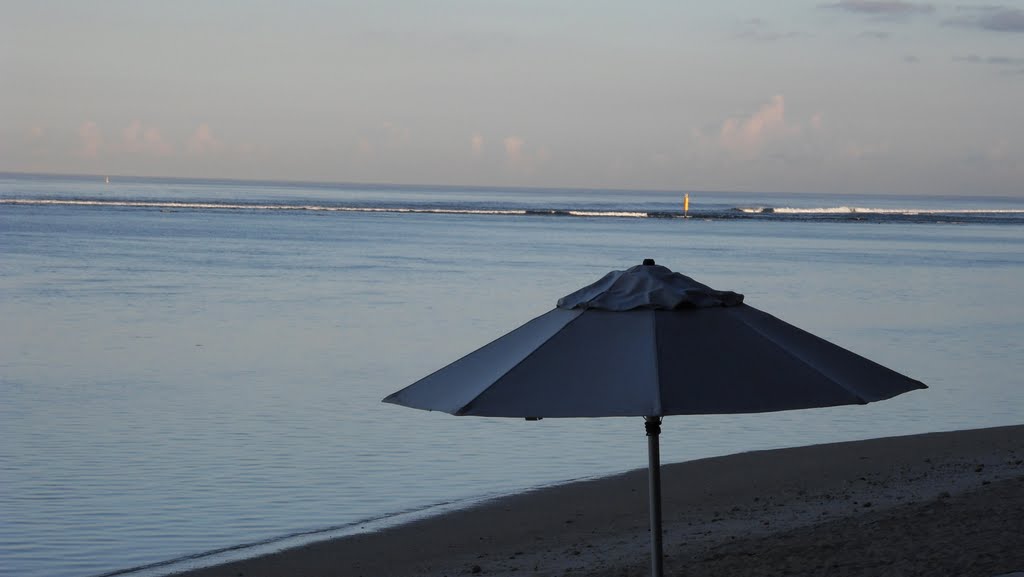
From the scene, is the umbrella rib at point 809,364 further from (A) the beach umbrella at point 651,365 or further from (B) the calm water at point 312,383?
(B) the calm water at point 312,383

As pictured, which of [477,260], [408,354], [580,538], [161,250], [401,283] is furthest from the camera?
[161,250]

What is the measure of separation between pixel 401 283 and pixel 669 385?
32.3m

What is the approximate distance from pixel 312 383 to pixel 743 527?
371 inches

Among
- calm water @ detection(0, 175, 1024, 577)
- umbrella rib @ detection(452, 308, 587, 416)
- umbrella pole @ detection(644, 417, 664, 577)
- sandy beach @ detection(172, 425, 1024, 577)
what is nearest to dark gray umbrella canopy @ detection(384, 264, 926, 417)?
umbrella rib @ detection(452, 308, 587, 416)

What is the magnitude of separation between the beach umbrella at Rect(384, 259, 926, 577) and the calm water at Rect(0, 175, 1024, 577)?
5.04 metres

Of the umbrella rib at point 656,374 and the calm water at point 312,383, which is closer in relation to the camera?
the umbrella rib at point 656,374

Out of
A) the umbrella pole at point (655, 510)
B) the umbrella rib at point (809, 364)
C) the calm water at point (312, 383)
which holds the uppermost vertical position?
the umbrella rib at point (809, 364)

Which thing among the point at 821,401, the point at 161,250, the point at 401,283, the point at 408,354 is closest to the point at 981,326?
the point at 408,354

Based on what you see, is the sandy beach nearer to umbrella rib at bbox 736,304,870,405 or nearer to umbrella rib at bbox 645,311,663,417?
umbrella rib at bbox 736,304,870,405

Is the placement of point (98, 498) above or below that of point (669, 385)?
below

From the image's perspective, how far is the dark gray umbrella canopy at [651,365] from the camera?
5059mm

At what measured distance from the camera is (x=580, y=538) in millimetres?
9898

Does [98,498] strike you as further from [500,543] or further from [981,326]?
[981,326]

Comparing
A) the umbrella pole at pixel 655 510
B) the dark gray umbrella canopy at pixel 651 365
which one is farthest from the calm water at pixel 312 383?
the dark gray umbrella canopy at pixel 651 365
